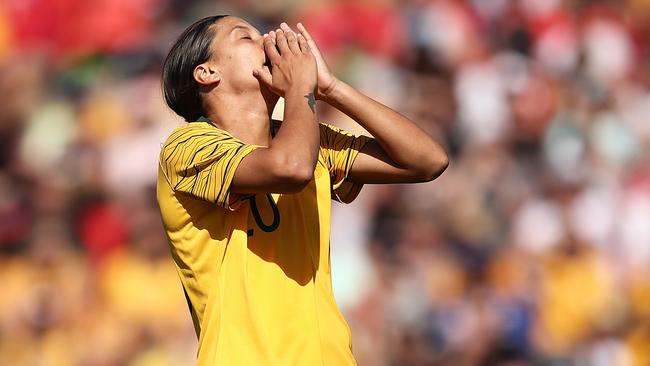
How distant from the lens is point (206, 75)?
3129mm

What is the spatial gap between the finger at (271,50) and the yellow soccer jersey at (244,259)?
26 centimetres

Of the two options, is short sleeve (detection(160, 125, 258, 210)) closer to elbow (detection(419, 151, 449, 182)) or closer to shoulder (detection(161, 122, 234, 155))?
shoulder (detection(161, 122, 234, 155))

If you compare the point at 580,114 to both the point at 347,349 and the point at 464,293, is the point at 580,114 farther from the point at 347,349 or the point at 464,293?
the point at 347,349

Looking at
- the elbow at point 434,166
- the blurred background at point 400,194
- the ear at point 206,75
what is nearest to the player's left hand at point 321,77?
the ear at point 206,75

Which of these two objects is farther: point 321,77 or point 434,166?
point 434,166

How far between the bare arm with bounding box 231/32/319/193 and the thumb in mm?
12

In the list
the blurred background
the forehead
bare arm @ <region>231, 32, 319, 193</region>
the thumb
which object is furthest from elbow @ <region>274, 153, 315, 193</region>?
the blurred background

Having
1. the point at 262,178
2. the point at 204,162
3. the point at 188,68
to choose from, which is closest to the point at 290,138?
the point at 262,178

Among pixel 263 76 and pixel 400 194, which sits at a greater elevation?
pixel 400 194

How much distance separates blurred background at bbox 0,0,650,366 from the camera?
6023mm

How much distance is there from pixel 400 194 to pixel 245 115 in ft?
11.1

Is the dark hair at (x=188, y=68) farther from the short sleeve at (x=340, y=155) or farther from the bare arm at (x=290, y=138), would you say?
the short sleeve at (x=340, y=155)

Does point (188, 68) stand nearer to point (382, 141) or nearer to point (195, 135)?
point (195, 135)

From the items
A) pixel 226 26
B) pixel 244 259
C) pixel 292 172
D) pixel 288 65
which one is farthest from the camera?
pixel 226 26
